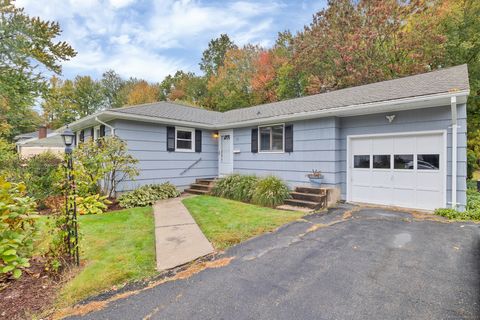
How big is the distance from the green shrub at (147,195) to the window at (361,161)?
6117 mm

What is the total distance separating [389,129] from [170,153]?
7376 mm

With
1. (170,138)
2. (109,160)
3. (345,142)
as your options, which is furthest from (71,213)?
(345,142)

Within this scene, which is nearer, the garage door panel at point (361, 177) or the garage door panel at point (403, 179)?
the garage door panel at point (403, 179)

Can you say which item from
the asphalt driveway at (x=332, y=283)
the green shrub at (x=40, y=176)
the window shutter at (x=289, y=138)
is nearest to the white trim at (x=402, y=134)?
the asphalt driveway at (x=332, y=283)

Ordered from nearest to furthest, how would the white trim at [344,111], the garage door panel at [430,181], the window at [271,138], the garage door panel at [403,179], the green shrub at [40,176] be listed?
1. the white trim at [344,111]
2. the garage door panel at [430,181]
3. the garage door panel at [403,179]
4. the green shrub at [40,176]
5. the window at [271,138]

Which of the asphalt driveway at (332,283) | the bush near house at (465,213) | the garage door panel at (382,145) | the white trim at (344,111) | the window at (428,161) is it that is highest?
the white trim at (344,111)

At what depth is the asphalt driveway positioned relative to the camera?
94.0 inches

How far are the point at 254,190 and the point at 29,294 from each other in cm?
571

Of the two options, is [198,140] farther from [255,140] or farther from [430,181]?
[430,181]

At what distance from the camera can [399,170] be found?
21.7 feet

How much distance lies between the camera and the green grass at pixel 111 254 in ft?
9.41

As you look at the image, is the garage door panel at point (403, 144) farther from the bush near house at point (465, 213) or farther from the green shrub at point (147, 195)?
the green shrub at point (147, 195)

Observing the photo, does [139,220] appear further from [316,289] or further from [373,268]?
[373,268]

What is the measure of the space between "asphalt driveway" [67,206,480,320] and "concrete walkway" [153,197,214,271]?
1.62ft
